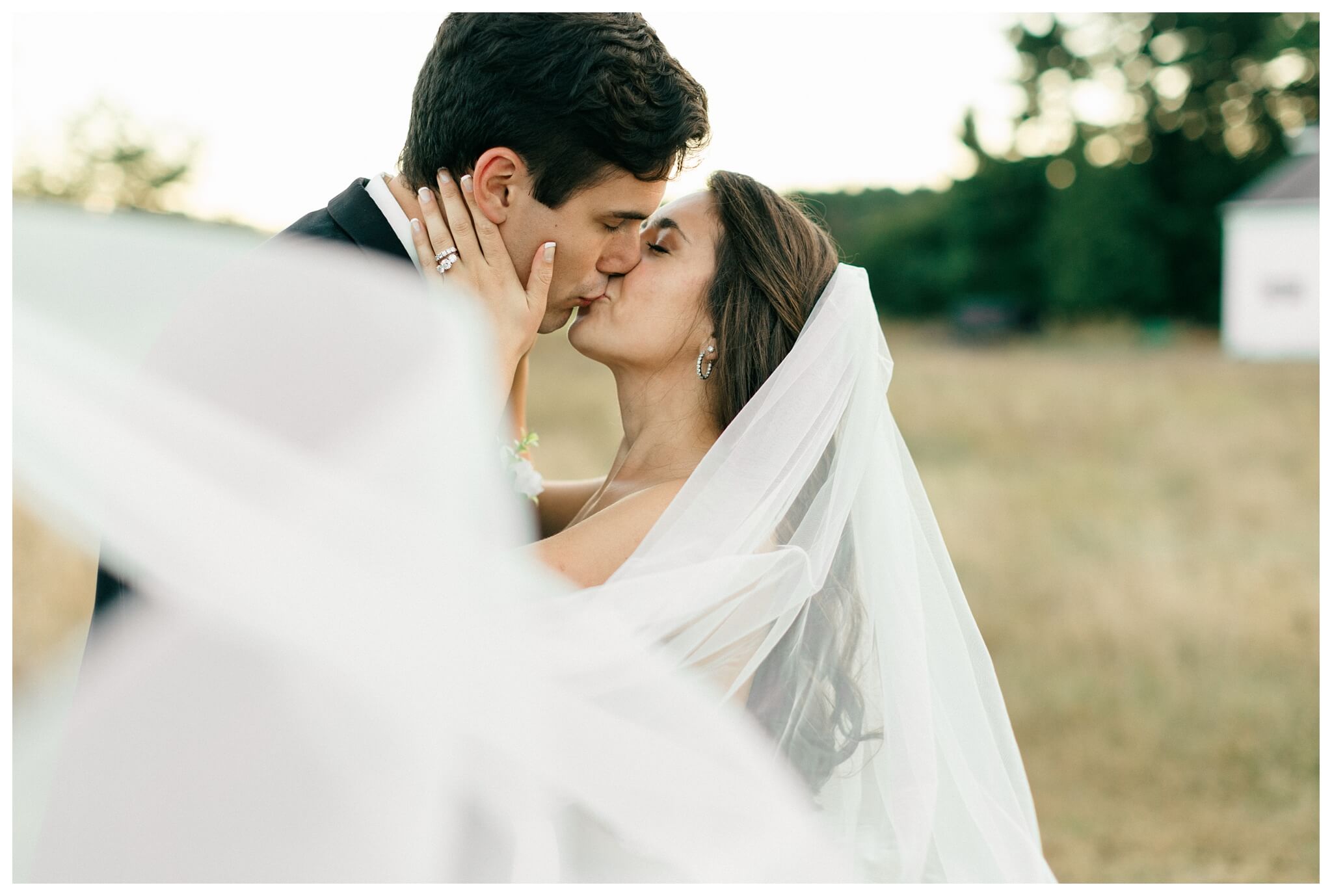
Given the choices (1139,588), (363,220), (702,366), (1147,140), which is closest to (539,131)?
(363,220)

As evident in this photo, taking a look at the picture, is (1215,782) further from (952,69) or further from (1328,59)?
(952,69)

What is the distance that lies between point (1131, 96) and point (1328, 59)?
103ft

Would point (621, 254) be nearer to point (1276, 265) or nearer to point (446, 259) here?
point (446, 259)

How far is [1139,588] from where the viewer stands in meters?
8.15

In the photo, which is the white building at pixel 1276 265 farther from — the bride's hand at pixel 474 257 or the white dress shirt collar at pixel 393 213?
the white dress shirt collar at pixel 393 213

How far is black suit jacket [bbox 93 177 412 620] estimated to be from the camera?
2223mm

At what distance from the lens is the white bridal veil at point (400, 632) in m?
2.10

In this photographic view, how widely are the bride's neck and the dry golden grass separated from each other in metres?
2.13

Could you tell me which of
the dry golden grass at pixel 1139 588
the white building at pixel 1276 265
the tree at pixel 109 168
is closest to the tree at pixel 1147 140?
the white building at pixel 1276 265

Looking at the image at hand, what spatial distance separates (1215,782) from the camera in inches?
229

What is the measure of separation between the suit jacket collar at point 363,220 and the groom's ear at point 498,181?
23 centimetres

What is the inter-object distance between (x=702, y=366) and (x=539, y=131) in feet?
2.46

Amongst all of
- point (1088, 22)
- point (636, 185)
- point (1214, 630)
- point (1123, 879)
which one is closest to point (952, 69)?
point (1214, 630)

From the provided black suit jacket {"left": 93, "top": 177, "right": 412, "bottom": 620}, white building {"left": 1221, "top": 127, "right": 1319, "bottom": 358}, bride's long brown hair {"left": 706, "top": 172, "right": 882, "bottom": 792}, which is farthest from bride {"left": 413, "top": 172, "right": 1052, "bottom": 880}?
white building {"left": 1221, "top": 127, "right": 1319, "bottom": 358}
